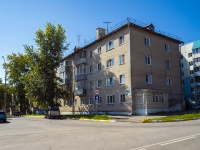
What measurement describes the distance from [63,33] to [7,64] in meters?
24.3

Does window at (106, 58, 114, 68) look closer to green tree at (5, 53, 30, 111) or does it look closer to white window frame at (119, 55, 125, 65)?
white window frame at (119, 55, 125, 65)

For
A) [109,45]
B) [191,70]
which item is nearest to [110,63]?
[109,45]

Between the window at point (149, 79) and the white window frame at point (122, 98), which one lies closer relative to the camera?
the white window frame at point (122, 98)

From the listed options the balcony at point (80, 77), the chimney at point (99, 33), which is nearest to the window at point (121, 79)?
the balcony at point (80, 77)

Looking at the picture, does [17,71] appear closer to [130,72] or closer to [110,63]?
[110,63]

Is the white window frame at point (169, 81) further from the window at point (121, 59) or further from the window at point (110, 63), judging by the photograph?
the window at point (110, 63)

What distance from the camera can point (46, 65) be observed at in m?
43.8

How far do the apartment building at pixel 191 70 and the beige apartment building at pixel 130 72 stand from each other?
19.8 meters

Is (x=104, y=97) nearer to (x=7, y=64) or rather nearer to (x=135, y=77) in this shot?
(x=135, y=77)

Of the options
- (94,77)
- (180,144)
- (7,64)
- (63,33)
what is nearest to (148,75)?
(94,77)

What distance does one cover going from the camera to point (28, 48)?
1735 inches

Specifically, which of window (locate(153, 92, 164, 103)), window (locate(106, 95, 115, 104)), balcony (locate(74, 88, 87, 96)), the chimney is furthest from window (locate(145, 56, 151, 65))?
balcony (locate(74, 88, 87, 96))

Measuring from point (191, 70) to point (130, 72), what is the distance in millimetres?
33819

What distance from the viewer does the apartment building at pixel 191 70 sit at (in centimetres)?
5728
